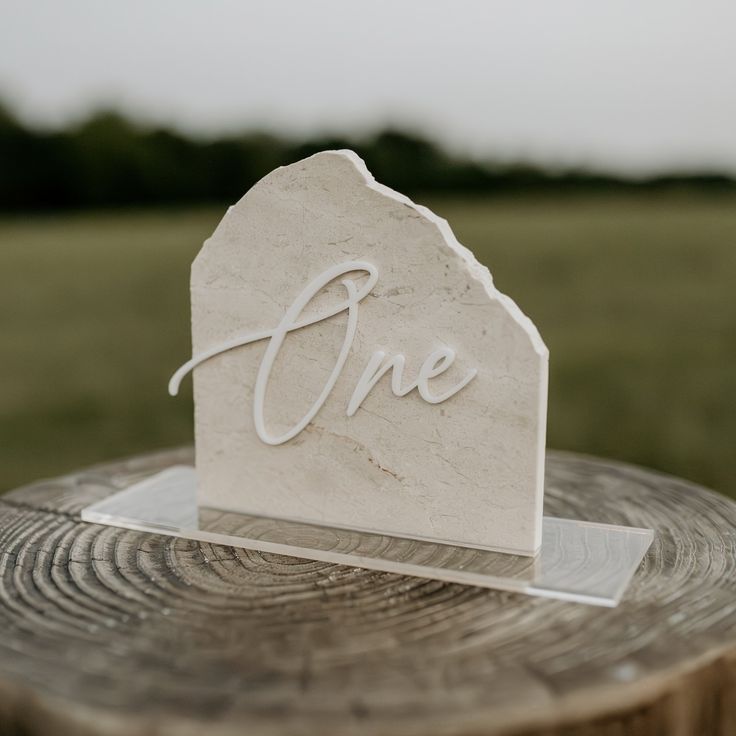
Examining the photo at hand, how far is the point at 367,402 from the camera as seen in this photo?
1.34 metres

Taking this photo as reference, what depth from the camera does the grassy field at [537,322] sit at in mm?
4051

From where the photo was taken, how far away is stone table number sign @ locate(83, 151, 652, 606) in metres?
1.25

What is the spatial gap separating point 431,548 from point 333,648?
1.04 ft

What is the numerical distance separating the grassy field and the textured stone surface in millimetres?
2514

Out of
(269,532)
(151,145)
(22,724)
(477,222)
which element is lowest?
(22,724)

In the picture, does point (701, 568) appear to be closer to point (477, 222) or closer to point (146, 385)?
point (146, 385)

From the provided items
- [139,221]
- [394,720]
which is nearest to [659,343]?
[394,720]

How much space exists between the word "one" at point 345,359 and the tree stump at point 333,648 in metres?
0.23

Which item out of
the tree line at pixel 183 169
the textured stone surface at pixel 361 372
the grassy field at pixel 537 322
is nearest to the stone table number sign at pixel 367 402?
the textured stone surface at pixel 361 372

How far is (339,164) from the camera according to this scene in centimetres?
131

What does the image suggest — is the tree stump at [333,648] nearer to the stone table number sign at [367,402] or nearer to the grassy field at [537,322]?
the stone table number sign at [367,402]

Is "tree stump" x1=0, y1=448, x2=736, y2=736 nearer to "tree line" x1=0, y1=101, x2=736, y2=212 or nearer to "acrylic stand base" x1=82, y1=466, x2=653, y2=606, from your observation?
"acrylic stand base" x1=82, y1=466, x2=653, y2=606

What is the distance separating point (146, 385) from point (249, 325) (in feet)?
11.6

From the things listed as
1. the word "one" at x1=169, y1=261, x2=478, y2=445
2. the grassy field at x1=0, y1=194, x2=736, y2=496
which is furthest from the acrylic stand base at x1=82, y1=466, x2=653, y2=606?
the grassy field at x1=0, y1=194, x2=736, y2=496
